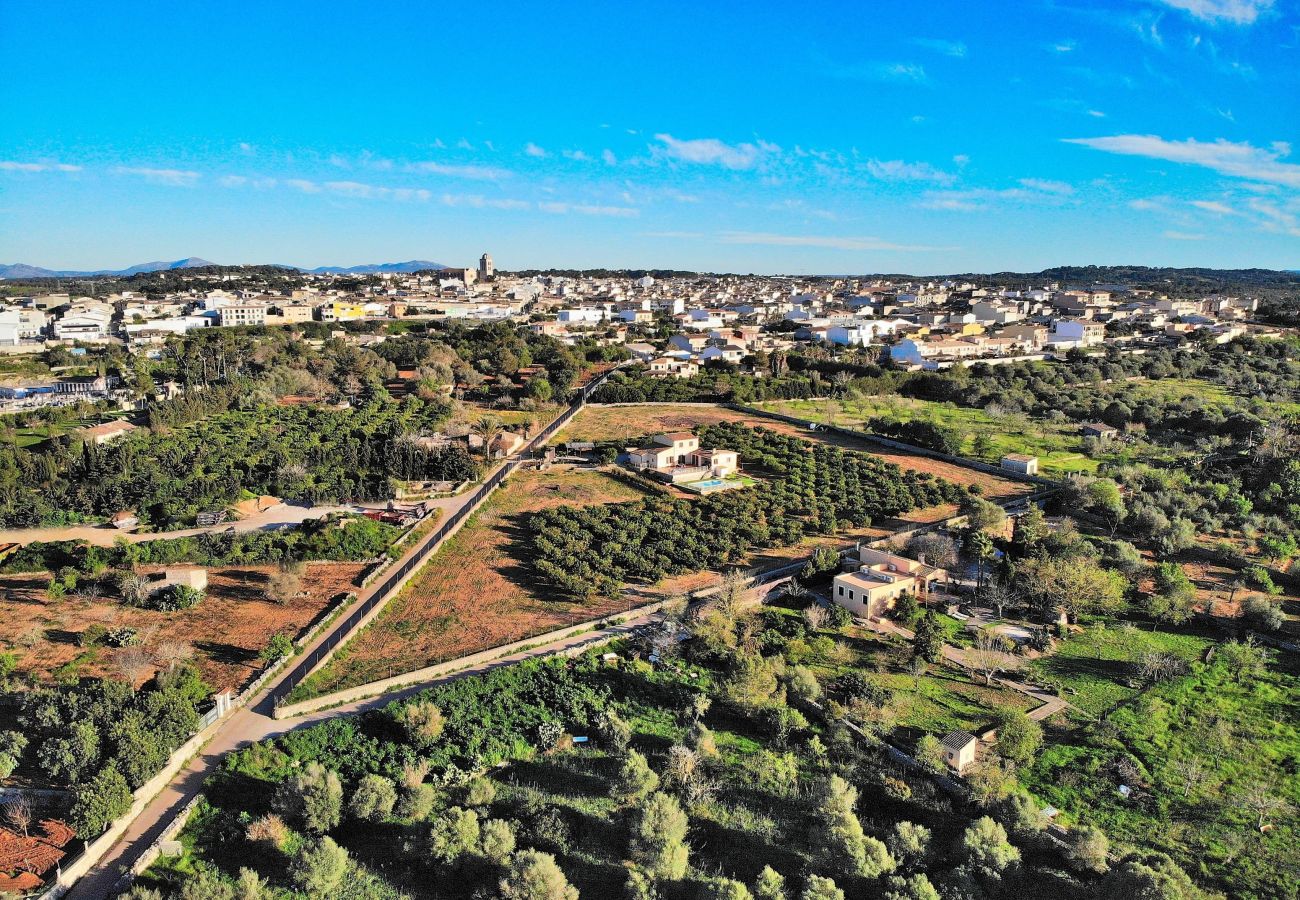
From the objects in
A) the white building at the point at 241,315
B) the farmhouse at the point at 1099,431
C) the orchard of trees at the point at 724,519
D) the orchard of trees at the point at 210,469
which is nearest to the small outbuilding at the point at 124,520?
the orchard of trees at the point at 210,469

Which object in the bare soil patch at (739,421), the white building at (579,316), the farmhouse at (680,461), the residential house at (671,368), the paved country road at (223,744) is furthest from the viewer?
the white building at (579,316)

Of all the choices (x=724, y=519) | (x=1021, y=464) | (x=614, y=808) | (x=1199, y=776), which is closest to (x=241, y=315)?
(x=724, y=519)

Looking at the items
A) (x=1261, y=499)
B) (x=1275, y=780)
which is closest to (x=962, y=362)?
(x=1261, y=499)

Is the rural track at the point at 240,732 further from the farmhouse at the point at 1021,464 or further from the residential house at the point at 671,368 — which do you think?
the residential house at the point at 671,368

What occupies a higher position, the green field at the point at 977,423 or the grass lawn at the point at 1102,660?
the green field at the point at 977,423

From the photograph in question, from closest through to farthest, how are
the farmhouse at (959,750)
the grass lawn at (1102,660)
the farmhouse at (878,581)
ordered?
the farmhouse at (959,750)
the grass lawn at (1102,660)
the farmhouse at (878,581)

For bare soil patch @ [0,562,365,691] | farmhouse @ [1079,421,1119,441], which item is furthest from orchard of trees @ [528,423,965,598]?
farmhouse @ [1079,421,1119,441]
